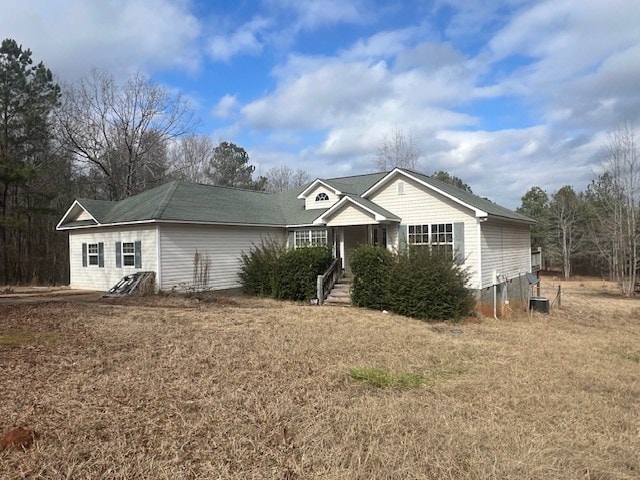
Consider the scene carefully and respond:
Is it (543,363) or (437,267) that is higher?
(437,267)

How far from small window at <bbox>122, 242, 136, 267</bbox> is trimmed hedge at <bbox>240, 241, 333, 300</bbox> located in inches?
178

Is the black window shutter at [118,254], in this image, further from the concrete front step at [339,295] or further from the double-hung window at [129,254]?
the concrete front step at [339,295]

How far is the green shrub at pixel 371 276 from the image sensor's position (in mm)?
14727

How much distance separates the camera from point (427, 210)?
58.2 feet

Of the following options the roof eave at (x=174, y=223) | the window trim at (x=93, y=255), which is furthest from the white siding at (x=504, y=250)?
the window trim at (x=93, y=255)

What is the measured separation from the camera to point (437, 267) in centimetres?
1364

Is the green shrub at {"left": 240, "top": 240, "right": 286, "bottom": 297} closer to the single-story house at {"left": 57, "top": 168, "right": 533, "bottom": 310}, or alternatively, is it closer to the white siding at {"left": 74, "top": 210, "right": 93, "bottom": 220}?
the single-story house at {"left": 57, "top": 168, "right": 533, "bottom": 310}

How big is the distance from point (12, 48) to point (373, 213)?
2446 cm

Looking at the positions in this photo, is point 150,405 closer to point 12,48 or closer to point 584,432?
point 584,432

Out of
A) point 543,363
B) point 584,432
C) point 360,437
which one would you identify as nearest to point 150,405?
point 360,437

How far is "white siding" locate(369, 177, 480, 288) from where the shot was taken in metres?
16.6

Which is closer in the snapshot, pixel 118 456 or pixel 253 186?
pixel 118 456

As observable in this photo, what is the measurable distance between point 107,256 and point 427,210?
13.4m

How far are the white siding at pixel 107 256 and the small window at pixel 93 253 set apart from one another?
0.59 feet
